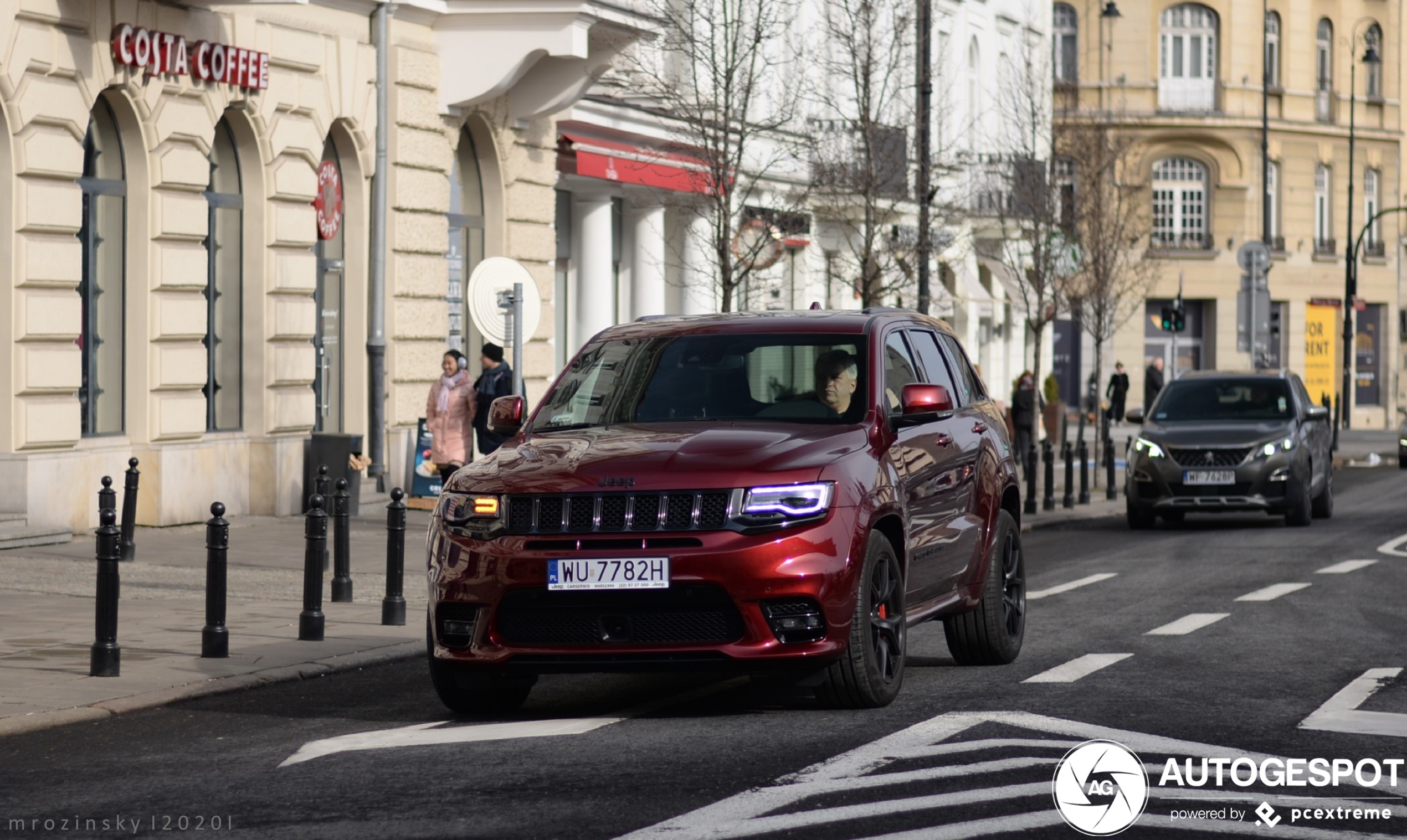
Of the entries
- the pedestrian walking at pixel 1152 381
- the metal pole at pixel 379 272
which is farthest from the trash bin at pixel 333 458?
the pedestrian walking at pixel 1152 381

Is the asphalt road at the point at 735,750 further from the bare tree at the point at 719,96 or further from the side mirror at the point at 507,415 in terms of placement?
the bare tree at the point at 719,96

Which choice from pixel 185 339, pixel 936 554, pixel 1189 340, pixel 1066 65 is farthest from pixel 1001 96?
pixel 936 554

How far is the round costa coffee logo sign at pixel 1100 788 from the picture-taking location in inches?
282

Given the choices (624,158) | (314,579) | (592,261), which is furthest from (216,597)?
(592,261)

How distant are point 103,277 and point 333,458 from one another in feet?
11.0

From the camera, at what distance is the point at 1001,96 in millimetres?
48188

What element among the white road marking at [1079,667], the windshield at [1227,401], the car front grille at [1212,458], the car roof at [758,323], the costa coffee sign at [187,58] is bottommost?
the white road marking at [1079,667]

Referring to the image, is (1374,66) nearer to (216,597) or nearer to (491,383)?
(491,383)

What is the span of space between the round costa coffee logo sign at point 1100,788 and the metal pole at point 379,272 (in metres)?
16.7

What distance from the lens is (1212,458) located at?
2422 cm

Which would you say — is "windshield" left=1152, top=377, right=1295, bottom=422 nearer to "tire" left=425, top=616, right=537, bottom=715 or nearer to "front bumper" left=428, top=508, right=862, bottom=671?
"tire" left=425, top=616, right=537, bottom=715

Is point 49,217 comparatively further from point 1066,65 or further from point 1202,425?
point 1066,65

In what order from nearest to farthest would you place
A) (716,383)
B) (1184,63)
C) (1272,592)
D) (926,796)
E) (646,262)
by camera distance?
(926,796) → (716,383) → (1272,592) → (646,262) → (1184,63)

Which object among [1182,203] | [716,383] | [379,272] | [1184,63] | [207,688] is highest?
[1184,63]
